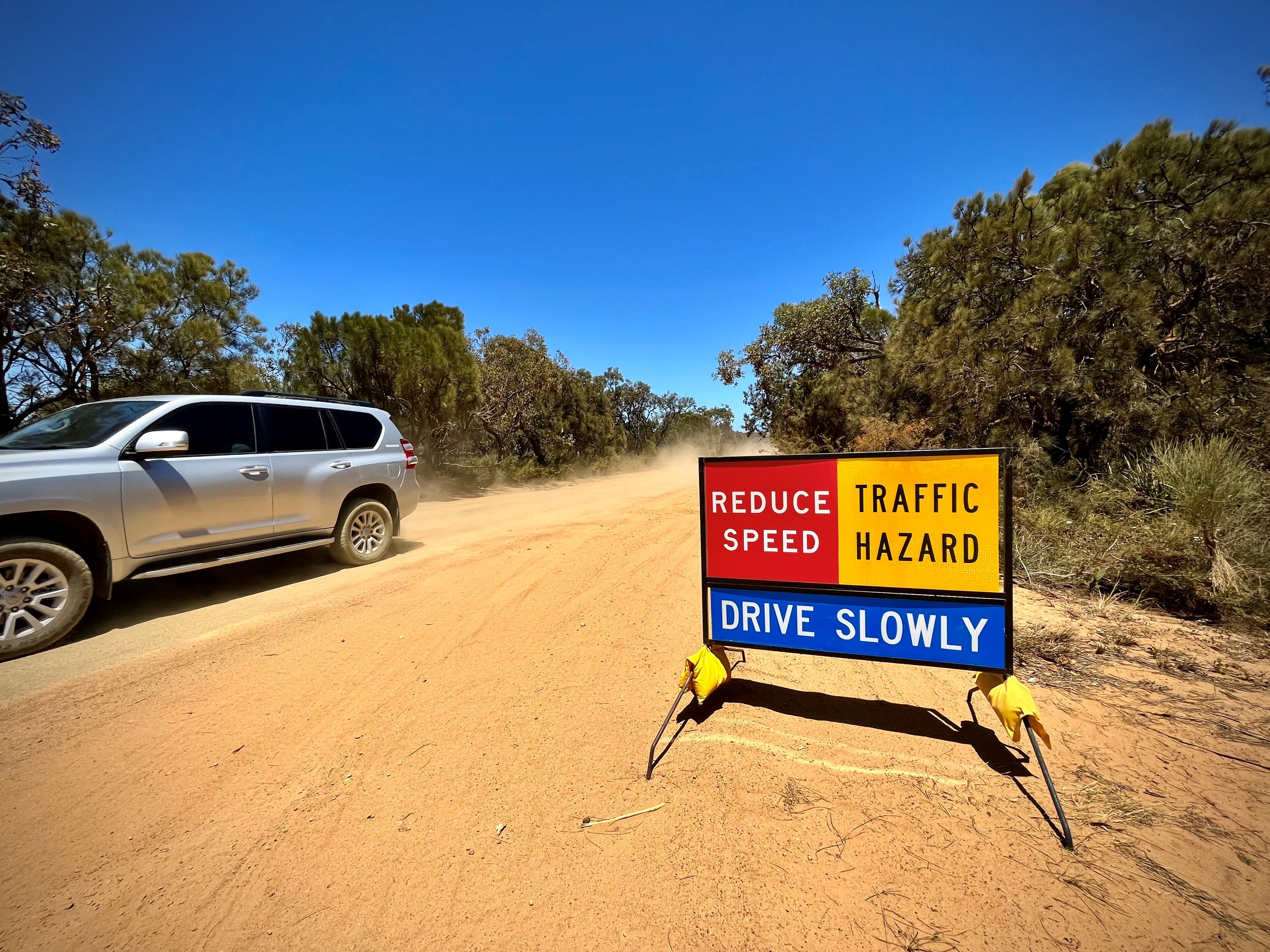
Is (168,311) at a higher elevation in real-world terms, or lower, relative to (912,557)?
higher

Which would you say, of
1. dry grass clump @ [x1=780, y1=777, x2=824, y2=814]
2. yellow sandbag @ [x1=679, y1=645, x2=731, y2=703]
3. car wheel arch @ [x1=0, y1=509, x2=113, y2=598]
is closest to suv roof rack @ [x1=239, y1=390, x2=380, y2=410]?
car wheel arch @ [x1=0, y1=509, x2=113, y2=598]

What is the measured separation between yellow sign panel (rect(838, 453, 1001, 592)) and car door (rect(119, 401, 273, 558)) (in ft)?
18.2

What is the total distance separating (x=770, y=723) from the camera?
2910 millimetres

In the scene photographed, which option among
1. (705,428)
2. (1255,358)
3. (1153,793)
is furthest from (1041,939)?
(705,428)

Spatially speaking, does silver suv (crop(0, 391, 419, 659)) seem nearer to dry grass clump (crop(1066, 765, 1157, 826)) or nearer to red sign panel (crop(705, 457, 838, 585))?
red sign panel (crop(705, 457, 838, 585))

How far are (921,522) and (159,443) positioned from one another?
5949mm

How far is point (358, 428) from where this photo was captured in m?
6.30

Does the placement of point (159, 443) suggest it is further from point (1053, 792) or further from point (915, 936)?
point (1053, 792)

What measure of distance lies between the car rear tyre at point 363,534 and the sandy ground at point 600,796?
5.81 ft

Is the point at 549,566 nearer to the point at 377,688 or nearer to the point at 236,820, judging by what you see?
the point at 377,688

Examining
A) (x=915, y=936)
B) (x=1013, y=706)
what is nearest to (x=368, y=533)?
(x=915, y=936)

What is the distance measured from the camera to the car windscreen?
4.16 meters

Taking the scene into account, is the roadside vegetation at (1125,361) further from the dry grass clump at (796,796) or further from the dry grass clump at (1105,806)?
the dry grass clump at (796,796)

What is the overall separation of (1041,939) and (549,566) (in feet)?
16.2
